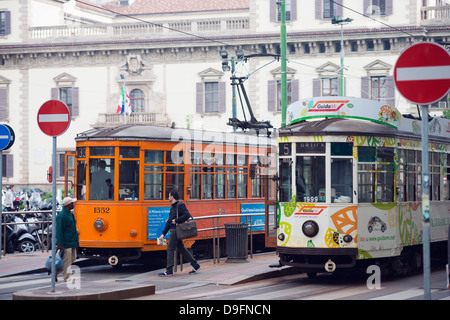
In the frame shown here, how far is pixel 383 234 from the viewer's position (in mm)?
15438

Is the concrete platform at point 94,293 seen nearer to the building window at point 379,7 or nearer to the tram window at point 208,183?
the tram window at point 208,183

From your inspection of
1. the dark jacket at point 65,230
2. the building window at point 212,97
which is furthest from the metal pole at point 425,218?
the building window at point 212,97

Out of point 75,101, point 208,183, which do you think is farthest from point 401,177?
point 75,101

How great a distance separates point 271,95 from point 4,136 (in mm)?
38659

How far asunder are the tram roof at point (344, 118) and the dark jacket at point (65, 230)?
12.2ft

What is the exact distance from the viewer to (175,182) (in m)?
19.1

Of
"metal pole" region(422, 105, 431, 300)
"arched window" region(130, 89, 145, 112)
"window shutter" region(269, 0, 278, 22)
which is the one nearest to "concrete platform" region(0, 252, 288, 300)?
"metal pole" region(422, 105, 431, 300)

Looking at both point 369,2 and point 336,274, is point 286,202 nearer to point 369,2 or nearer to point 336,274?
point 336,274

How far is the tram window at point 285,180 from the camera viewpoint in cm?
1547

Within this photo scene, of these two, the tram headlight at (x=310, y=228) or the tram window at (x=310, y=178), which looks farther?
the tram window at (x=310, y=178)

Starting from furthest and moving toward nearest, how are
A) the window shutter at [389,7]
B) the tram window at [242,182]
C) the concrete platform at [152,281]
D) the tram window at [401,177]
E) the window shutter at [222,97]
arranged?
the window shutter at [222,97] → the window shutter at [389,7] → the tram window at [242,182] → the tram window at [401,177] → the concrete platform at [152,281]

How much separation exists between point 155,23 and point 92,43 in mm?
4512

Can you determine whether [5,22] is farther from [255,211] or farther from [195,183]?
[195,183]

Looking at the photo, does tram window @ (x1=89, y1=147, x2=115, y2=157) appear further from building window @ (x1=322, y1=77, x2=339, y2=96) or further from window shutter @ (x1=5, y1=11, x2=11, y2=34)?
window shutter @ (x1=5, y1=11, x2=11, y2=34)
